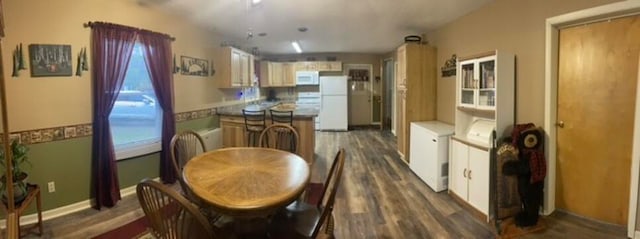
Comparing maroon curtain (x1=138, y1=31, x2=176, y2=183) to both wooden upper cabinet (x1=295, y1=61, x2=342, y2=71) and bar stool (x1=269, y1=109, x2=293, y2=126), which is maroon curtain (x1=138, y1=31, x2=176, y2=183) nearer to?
bar stool (x1=269, y1=109, x2=293, y2=126)

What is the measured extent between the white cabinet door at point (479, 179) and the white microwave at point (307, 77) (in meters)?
5.79

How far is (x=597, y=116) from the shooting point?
105 inches

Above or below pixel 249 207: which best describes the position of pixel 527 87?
above

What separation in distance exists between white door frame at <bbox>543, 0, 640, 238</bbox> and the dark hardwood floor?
193 millimetres

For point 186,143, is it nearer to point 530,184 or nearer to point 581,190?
point 530,184

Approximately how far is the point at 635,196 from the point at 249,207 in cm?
292

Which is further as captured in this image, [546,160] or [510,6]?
[510,6]

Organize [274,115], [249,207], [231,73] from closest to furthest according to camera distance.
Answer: [249,207], [274,115], [231,73]

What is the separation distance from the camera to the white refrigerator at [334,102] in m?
8.34

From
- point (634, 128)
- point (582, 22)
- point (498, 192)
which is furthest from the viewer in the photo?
point (498, 192)

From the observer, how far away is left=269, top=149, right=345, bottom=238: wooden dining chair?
1.64m

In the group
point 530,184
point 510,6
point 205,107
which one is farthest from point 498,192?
point 205,107

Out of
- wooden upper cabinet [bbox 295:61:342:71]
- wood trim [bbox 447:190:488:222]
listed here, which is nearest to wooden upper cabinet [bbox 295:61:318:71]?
wooden upper cabinet [bbox 295:61:342:71]

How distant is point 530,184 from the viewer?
108 inches
